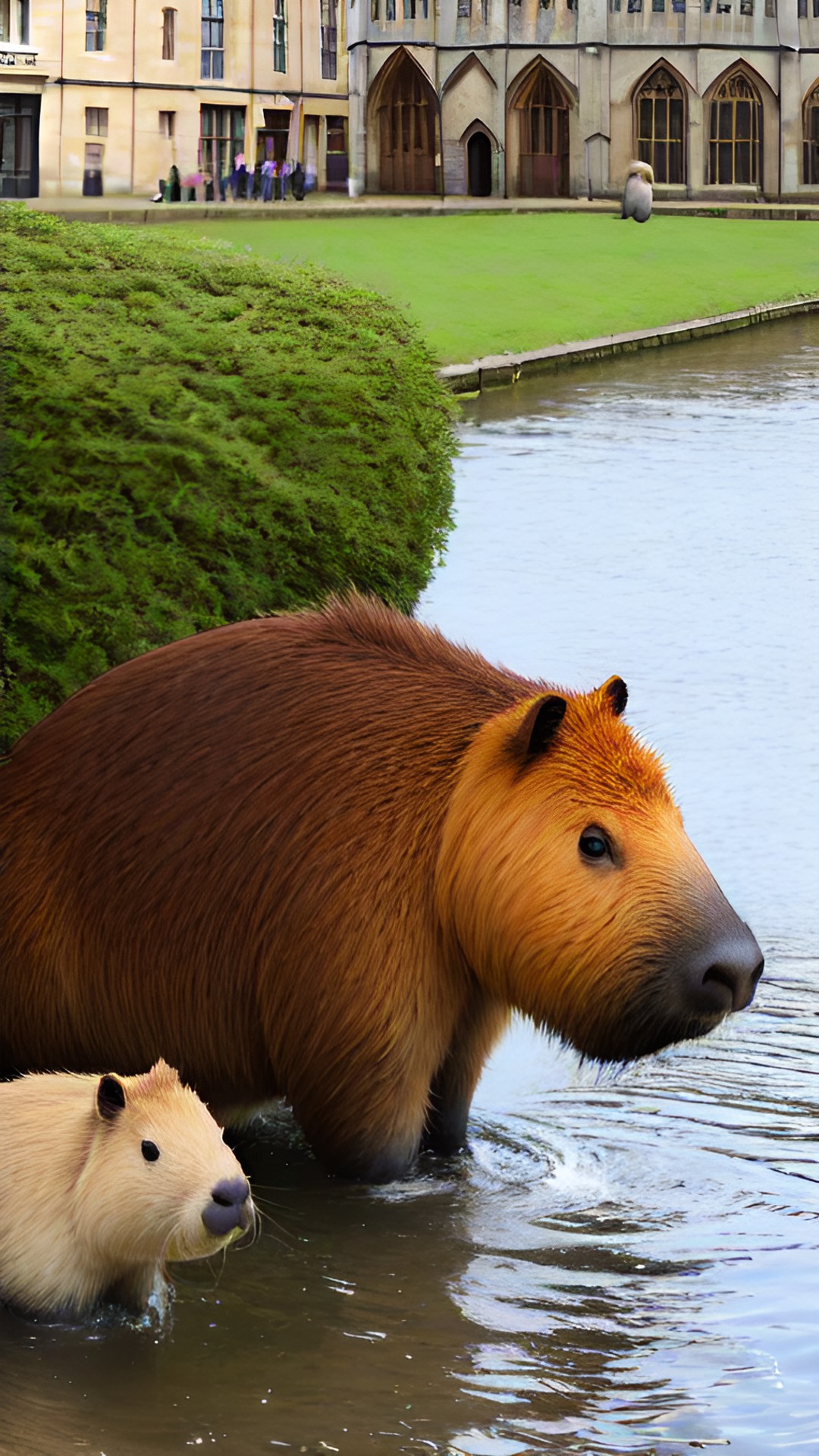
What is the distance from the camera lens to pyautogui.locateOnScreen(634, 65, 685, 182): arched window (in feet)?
203

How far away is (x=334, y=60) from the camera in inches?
2562

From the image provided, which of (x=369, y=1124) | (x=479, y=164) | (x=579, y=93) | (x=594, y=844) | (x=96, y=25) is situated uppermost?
(x=96, y=25)

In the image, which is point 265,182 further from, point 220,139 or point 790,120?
point 790,120

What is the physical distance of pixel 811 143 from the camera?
6191 centimetres

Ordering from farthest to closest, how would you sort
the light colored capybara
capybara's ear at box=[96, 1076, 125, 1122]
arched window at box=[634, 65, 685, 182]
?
1. arched window at box=[634, 65, 685, 182]
2. the light colored capybara
3. capybara's ear at box=[96, 1076, 125, 1122]

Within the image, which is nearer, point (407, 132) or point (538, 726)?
point (538, 726)

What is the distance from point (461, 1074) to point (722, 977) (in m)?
0.99

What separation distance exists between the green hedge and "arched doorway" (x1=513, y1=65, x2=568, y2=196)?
5649 cm

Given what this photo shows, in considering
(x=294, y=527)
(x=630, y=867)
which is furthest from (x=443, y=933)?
(x=294, y=527)

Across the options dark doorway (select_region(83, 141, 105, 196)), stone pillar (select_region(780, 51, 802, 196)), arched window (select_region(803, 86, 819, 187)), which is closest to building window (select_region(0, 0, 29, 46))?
dark doorway (select_region(83, 141, 105, 196))

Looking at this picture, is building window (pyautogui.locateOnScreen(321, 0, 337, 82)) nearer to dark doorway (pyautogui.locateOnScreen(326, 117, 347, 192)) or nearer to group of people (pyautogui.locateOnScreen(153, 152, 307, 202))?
dark doorway (pyautogui.locateOnScreen(326, 117, 347, 192))

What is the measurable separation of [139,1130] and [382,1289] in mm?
671

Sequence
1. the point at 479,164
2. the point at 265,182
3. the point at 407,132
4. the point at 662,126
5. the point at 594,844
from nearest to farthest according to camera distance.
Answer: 1. the point at 594,844
2. the point at 265,182
3. the point at 662,126
4. the point at 407,132
5. the point at 479,164

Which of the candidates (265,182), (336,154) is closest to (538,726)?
(265,182)
